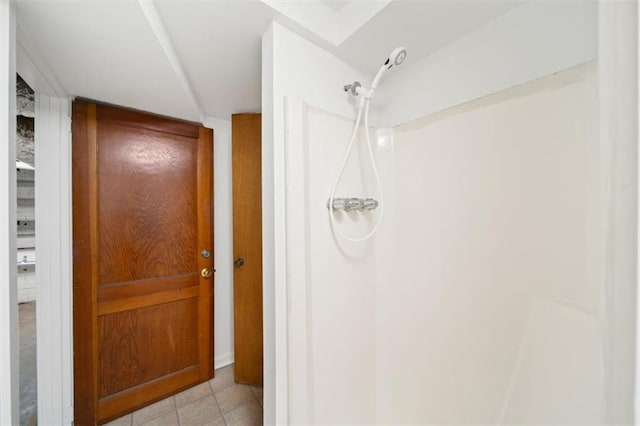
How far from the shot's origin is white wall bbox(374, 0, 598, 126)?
838 millimetres

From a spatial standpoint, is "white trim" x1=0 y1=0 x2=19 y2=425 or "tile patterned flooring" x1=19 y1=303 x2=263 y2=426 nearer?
"white trim" x1=0 y1=0 x2=19 y2=425

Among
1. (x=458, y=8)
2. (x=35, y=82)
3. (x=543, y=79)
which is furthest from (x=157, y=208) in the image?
(x=543, y=79)

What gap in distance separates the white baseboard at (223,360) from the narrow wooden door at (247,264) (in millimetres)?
267

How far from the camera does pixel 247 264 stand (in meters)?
1.87

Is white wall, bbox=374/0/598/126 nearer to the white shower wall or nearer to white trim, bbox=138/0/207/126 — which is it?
the white shower wall

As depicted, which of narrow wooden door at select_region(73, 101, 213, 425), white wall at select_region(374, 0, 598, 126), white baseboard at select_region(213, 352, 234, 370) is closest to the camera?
white wall at select_region(374, 0, 598, 126)

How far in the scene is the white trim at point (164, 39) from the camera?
0.89m

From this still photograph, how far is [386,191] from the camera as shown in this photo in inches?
54.4

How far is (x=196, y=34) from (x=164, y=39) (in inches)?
5.1

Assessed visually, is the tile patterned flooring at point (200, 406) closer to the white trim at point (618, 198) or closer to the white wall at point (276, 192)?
the white wall at point (276, 192)

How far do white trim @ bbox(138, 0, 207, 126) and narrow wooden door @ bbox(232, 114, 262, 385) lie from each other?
1.99 feet

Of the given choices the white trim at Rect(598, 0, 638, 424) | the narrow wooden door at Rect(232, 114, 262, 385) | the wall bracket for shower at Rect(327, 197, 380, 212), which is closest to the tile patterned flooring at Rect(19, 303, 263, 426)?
the narrow wooden door at Rect(232, 114, 262, 385)

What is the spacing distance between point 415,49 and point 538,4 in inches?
17.7
